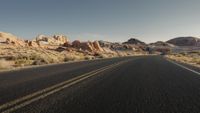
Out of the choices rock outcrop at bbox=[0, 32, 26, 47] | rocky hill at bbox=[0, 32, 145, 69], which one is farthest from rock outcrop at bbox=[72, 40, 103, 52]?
rock outcrop at bbox=[0, 32, 26, 47]

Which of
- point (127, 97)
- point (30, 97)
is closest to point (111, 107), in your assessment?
point (127, 97)

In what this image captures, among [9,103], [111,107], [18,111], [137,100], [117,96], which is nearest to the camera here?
[18,111]

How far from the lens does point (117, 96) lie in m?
6.03

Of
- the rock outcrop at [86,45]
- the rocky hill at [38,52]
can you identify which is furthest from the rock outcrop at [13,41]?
the rock outcrop at [86,45]

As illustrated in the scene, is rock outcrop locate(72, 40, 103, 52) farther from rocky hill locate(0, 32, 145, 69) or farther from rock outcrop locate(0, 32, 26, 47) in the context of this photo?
rock outcrop locate(0, 32, 26, 47)

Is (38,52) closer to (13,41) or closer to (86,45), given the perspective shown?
(13,41)

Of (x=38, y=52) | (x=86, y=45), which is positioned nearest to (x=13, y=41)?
(x=86, y=45)

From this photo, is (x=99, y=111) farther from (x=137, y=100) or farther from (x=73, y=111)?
(x=137, y=100)

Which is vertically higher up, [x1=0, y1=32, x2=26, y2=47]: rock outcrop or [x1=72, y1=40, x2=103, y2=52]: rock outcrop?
[x1=0, y1=32, x2=26, y2=47]: rock outcrop

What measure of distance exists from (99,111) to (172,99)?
89.5 inches

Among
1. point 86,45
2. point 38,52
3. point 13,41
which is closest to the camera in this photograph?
point 38,52

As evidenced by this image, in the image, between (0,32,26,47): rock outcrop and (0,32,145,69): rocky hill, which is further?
(0,32,26,47): rock outcrop

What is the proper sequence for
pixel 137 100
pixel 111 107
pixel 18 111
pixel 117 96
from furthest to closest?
pixel 117 96, pixel 137 100, pixel 111 107, pixel 18 111

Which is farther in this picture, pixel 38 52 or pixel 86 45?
pixel 86 45
